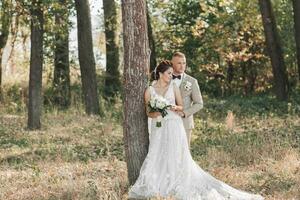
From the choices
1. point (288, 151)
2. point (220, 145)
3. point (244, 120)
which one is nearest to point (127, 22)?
point (288, 151)

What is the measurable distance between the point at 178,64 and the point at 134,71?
0.97 meters

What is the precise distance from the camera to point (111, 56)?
974 inches

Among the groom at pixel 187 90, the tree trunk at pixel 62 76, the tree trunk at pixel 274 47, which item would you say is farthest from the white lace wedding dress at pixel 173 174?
the tree trunk at pixel 62 76

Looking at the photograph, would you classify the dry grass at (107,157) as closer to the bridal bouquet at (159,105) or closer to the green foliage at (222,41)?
the bridal bouquet at (159,105)

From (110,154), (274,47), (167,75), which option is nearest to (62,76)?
(274,47)

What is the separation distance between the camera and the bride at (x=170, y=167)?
8.66 meters

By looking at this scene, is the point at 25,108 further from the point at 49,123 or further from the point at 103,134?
the point at 103,134

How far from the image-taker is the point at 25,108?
904 inches

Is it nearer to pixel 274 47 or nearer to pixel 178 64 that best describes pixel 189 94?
pixel 178 64

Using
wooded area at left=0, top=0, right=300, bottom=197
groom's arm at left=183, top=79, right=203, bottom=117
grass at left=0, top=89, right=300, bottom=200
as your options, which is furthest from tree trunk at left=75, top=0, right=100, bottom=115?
groom's arm at left=183, top=79, right=203, bottom=117

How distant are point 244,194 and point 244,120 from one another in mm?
9880

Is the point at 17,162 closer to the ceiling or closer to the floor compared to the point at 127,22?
closer to the floor

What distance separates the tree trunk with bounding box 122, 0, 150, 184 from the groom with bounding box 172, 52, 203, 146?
774mm

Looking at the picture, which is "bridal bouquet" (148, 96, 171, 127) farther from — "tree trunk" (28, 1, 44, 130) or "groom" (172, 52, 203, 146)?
"tree trunk" (28, 1, 44, 130)
